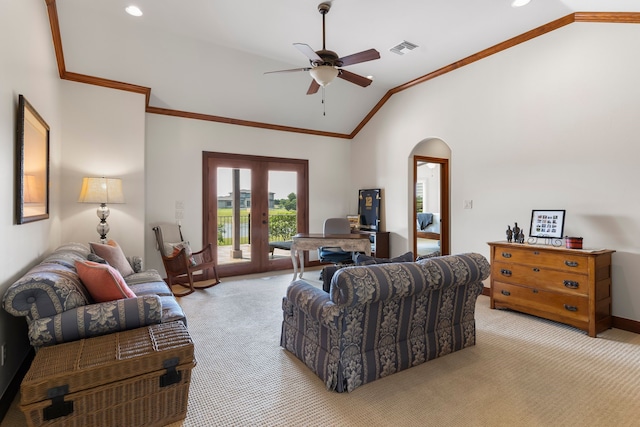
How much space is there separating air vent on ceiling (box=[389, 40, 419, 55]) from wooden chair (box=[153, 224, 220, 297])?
380 centimetres

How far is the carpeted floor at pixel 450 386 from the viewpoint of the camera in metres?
1.93

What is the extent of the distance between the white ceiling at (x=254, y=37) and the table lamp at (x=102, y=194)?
54.0 inches

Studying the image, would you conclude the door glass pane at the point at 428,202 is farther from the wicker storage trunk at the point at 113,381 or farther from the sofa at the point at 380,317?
the wicker storage trunk at the point at 113,381

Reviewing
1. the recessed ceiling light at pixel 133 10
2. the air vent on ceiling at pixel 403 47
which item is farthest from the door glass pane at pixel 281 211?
the recessed ceiling light at pixel 133 10

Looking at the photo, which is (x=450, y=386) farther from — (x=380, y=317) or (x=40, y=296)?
(x=40, y=296)

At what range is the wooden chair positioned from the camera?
4.52 meters

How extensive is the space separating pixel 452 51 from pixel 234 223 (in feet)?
13.8

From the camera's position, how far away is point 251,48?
4328mm

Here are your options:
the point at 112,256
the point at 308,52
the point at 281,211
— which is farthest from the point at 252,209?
the point at 308,52

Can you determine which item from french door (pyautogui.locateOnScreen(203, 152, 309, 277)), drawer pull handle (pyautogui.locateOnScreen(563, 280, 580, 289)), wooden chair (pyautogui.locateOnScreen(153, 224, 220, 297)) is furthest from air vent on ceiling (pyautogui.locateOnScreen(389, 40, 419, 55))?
wooden chair (pyautogui.locateOnScreen(153, 224, 220, 297))

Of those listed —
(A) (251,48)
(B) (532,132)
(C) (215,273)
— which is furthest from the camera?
(C) (215,273)

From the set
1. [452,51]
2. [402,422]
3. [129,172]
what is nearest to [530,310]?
[402,422]

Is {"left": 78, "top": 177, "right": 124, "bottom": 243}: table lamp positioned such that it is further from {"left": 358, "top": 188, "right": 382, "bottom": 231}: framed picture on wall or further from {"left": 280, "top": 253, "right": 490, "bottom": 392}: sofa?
{"left": 358, "top": 188, "right": 382, "bottom": 231}: framed picture on wall

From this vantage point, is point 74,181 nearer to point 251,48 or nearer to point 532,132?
point 251,48
